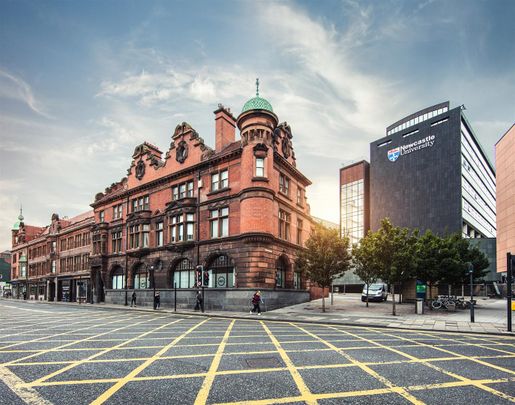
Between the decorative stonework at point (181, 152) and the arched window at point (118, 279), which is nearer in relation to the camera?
the decorative stonework at point (181, 152)

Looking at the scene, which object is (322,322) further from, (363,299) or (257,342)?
(363,299)

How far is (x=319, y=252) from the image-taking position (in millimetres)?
28234

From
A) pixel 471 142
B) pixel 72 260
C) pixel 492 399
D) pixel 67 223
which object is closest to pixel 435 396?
pixel 492 399

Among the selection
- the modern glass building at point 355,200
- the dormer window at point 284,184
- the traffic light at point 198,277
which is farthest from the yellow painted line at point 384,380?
the modern glass building at point 355,200

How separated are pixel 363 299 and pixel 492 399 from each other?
32.5 metres

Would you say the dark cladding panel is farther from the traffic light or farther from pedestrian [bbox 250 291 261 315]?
the traffic light

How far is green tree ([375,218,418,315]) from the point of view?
2472cm

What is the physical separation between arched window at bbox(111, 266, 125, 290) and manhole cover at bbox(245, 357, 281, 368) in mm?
36067

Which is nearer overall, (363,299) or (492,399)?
(492,399)

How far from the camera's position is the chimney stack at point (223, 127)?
3494cm

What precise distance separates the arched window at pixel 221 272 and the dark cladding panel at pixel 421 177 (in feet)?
203

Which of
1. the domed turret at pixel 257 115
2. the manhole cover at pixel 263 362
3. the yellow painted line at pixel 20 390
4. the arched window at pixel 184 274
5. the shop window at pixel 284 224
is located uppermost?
the domed turret at pixel 257 115

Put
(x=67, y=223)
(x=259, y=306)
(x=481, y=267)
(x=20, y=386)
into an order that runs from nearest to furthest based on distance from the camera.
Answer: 1. (x=20, y=386)
2. (x=259, y=306)
3. (x=481, y=267)
4. (x=67, y=223)

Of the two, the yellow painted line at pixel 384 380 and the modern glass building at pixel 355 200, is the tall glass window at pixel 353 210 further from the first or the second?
the yellow painted line at pixel 384 380
